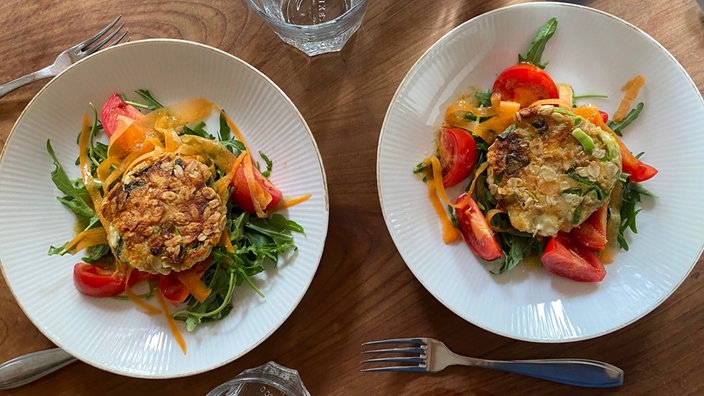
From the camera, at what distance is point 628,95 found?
1754 mm

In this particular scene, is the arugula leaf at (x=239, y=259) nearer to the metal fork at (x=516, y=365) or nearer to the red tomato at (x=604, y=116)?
the metal fork at (x=516, y=365)

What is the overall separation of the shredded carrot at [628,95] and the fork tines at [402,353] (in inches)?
36.4

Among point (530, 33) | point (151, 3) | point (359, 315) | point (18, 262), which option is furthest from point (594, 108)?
point (18, 262)

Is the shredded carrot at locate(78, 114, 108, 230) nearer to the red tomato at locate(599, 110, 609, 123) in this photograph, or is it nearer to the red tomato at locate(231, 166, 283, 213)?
the red tomato at locate(231, 166, 283, 213)

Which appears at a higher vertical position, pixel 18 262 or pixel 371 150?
pixel 371 150

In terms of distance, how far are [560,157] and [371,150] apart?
0.59 m

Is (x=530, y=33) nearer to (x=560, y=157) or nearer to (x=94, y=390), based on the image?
(x=560, y=157)

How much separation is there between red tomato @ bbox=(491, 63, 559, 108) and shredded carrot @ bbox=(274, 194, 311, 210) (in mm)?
670

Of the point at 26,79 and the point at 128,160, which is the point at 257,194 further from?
the point at 26,79

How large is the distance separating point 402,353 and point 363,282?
0.85 feet

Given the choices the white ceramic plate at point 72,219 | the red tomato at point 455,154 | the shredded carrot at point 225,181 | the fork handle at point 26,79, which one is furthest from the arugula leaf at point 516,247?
the fork handle at point 26,79

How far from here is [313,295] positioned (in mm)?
1902

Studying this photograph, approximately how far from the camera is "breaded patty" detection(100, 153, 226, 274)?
1.67m

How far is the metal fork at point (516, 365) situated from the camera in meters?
1.84
